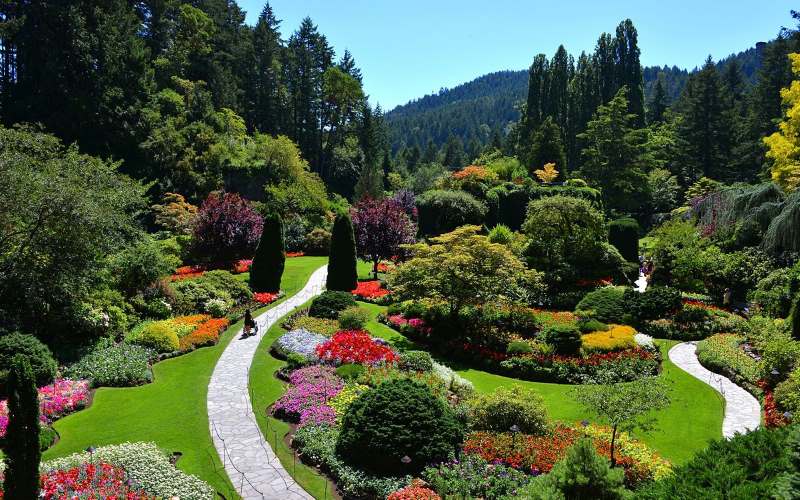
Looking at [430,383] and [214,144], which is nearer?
[430,383]

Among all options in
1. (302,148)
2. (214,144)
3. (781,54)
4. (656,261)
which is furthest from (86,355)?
(781,54)

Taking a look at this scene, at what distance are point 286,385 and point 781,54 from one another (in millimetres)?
66020

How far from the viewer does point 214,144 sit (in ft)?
158

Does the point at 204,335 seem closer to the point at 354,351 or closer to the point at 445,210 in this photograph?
the point at 354,351

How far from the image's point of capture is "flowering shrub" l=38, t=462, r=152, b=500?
9.95 meters

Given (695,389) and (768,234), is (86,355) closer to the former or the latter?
(695,389)

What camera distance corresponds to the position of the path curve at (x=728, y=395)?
14.2m

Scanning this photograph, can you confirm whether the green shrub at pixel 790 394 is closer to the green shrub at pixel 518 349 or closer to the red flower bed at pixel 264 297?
the green shrub at pixel 518 349

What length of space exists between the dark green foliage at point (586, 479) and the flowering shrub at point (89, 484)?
742 centimetres

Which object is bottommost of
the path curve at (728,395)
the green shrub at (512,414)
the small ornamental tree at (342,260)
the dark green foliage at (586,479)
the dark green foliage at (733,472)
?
the path curve at (728,395)

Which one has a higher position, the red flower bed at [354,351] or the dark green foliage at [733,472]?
the dark green foliage at [733,472]

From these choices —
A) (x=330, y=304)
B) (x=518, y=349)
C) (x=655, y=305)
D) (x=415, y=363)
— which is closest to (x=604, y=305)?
(x=655, y=305)

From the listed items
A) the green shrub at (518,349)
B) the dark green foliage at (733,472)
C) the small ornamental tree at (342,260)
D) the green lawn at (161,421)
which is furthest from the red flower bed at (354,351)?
the dark green foliage at (733,472)

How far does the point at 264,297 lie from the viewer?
27.7 metres
